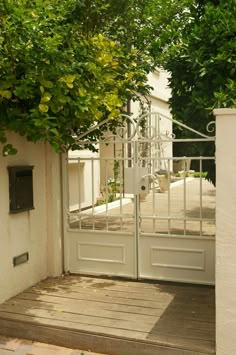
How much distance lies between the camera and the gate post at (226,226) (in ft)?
11.6

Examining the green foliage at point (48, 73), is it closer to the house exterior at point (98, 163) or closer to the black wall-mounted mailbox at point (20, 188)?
the black wall-mounted mailbox at point (20, 188)

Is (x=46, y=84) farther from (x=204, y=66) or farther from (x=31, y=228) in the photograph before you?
(x=31, y=228)

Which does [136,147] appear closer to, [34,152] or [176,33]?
[34,152]

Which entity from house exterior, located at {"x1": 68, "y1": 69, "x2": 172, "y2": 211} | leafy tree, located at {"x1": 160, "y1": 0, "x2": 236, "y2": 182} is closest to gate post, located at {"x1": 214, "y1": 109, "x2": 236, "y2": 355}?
leafy tree, located at {"x1": 160, "y1": 0, "x2": 236, "y2": 182}

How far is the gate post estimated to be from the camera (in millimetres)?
3551

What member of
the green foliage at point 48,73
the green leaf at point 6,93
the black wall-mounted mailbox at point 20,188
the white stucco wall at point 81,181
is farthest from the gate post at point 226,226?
the white stucco wall at point 81,181

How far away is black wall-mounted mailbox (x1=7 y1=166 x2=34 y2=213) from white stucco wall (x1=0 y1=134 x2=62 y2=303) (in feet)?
0.23

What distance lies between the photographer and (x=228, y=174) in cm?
356

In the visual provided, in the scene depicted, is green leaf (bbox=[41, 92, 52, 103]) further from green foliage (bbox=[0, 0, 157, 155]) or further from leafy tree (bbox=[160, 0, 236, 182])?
leafy tree (bbox=[160, 0, 236, 182])

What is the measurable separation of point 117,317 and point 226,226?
5.53 ft

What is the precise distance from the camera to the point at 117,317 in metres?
4.43

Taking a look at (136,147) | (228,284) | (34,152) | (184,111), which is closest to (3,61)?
(34,152)

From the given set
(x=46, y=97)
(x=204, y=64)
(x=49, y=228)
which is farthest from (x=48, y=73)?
(x=49, y=228)

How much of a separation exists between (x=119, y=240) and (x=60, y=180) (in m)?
1.23
